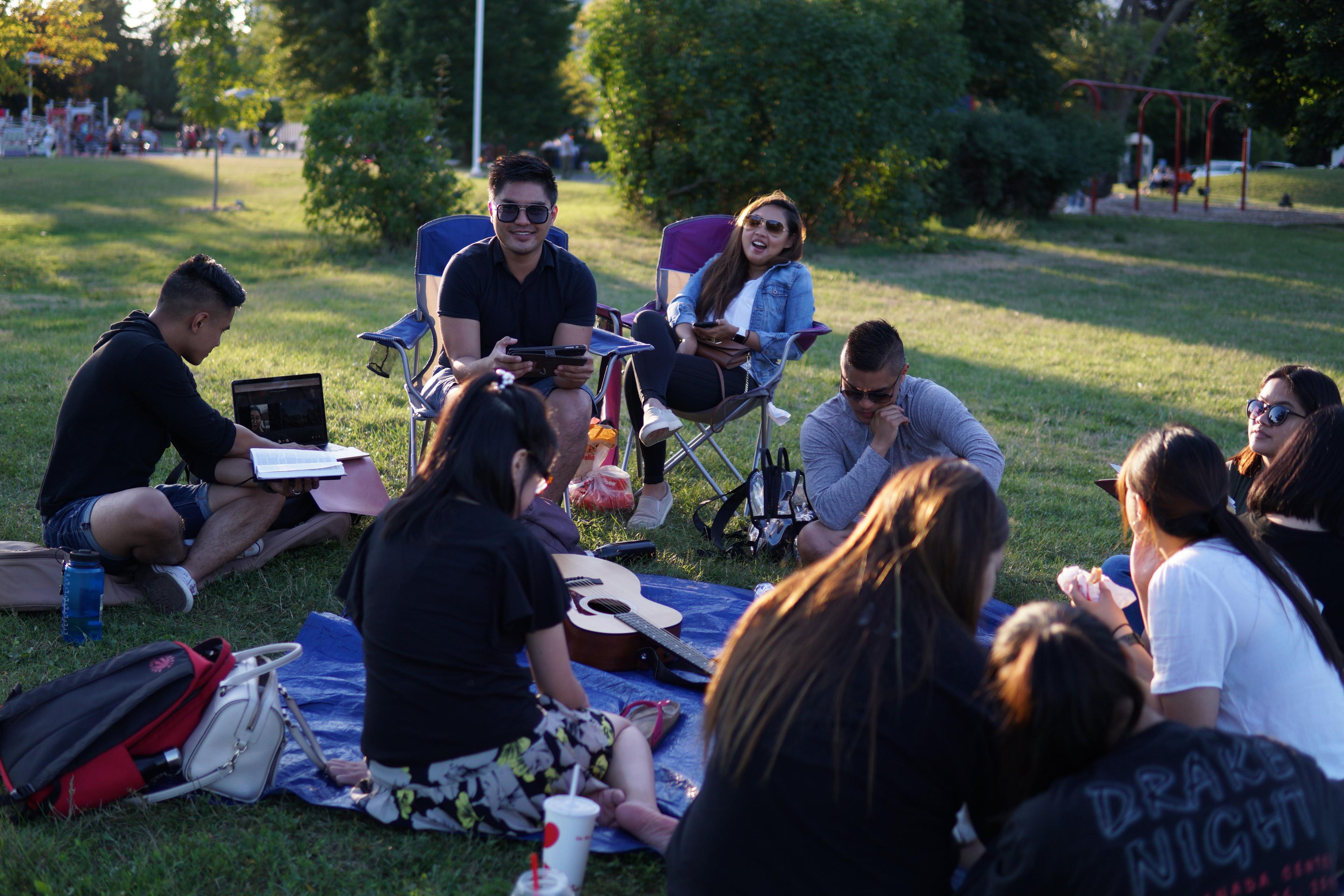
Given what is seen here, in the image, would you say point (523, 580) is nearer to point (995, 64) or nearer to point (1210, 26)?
point (1210, 26)

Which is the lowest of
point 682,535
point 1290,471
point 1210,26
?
point 682,535

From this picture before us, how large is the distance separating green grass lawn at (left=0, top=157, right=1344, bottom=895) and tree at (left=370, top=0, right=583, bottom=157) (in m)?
7.81

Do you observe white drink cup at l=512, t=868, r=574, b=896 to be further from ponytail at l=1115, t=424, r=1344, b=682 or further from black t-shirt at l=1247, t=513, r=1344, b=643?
black t-shirt at l=1247, t=513, r=1344, b=643

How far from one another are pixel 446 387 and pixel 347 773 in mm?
2137

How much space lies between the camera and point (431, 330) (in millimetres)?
5223

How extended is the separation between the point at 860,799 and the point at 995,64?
23073 mm

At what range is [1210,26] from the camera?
54.1ft

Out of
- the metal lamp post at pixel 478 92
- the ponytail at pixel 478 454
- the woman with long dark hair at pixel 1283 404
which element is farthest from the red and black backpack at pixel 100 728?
the metal lamp post at pixel 478 92

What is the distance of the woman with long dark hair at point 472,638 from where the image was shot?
7.08 feet

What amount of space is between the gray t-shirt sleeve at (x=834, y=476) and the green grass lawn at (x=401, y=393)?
581mm

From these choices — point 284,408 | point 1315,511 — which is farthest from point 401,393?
point 1315,511

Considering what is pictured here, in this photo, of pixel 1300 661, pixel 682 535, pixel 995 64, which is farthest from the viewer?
pixel 995 64

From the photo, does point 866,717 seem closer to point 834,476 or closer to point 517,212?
point 834,476

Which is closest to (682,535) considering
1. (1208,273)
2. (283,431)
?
(283,431)
